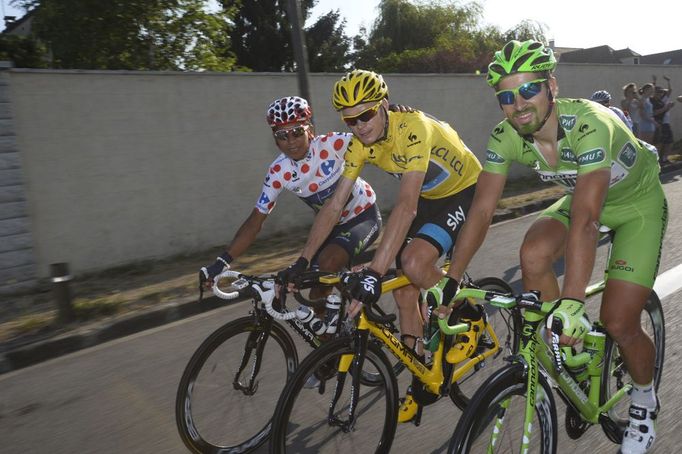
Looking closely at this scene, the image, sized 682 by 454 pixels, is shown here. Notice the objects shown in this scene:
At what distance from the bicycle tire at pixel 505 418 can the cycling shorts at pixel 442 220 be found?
50.6 inches

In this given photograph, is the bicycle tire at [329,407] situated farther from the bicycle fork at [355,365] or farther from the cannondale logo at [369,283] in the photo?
the cannondale logo at [369,283]

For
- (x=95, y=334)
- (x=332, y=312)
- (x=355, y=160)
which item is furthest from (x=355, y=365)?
(x=95, y=334)

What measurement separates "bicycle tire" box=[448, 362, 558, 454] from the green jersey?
98 cm

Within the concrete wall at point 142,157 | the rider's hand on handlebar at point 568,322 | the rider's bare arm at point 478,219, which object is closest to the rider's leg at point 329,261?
the rider's bare arm at point 478,219

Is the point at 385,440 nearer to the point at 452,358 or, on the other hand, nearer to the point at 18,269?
the point at 452,358

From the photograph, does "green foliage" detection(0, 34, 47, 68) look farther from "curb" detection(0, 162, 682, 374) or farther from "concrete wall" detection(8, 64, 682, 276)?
"curb" detection(0, 162, 682, 374)

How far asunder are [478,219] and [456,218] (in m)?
0.82

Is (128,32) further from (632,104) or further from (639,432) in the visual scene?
(639,432)

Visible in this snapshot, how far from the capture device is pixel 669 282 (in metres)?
5.98

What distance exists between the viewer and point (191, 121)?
894 cm

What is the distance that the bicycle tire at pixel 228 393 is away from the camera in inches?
137

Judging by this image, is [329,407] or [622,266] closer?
[622,266]

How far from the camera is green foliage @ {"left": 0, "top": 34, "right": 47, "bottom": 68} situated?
1563 centimetres

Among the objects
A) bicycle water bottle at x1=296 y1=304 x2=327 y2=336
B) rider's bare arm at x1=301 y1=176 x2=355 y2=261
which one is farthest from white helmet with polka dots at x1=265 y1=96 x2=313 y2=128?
bicycle water bottle at x1=296 y1=304 x2=327 y2=336
